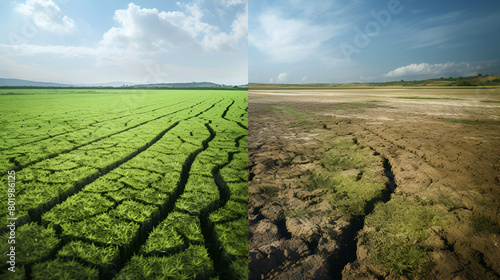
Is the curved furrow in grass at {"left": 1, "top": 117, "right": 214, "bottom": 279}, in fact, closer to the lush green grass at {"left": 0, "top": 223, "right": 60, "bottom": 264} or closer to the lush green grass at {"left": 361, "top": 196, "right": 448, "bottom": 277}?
the lush green grass at {"left": 0, "top": 223, "right": 60, "bottom": 264}

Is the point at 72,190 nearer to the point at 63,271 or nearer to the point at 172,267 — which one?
the point at 63,271

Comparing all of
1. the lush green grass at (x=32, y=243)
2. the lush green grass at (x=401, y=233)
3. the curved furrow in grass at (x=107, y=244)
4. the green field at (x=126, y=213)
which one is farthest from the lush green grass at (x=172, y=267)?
the lush green grass at (x=401, y=233)

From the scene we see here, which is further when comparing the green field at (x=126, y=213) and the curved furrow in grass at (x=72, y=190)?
the curved furrow in grass at (x=72, y=190)

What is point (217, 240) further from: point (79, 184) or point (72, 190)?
point (79, 184)

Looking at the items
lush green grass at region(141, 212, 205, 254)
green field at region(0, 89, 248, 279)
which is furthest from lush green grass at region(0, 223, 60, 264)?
lush green grass at region(141, 212, 205, 254)

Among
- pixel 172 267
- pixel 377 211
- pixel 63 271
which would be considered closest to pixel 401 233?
pixel 377 211

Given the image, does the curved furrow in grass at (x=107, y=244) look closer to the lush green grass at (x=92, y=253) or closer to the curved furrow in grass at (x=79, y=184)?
the lush green grass at (x=92, y=253)

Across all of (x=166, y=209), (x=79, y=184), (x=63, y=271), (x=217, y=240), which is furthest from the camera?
(x=79, y=184)

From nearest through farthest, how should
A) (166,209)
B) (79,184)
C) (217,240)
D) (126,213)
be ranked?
(217,240) → (126,213) → (166,209) → (79,184)

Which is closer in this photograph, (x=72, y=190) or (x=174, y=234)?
(x=174, y=234)

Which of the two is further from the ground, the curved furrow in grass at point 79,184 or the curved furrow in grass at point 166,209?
the curved furrow in grass at point 79,184
